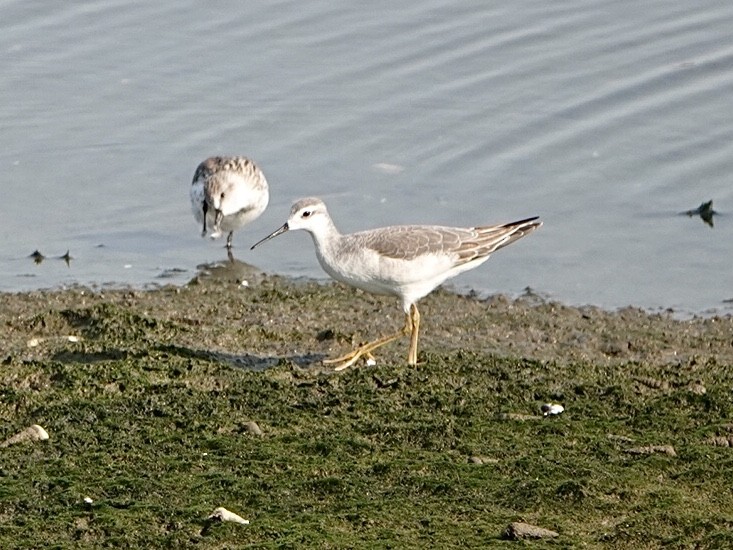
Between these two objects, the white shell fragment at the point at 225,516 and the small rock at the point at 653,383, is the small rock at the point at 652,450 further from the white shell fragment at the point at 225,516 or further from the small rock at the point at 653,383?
the white shell fragment at the point at 225,516

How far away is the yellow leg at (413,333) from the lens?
26.9 feet

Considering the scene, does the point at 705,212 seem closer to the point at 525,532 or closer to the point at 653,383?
the point at 653,383

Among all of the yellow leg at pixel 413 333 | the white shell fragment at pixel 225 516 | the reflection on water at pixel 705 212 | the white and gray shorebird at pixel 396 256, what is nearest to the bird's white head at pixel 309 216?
the white and gray shorebird at pixel 396 256

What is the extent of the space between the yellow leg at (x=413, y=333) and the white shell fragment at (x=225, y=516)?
8.79ft

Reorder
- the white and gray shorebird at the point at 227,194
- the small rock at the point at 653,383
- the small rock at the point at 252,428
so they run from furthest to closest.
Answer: the white and gray shorebird at the point at 227,194 < the small rock at the point at 653,383 < the small rock at the point at 252,428

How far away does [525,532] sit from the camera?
5363 mm

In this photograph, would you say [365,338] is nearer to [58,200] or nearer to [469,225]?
[469,225]

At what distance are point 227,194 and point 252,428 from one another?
492cm

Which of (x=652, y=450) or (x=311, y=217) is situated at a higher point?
(x=311, y=217)

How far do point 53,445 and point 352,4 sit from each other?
1055 centimetres

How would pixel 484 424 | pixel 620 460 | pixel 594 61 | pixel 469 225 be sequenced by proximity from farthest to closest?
pixel 594 61 < pixel 469 225 < pixel 484 424 < pixel 620 460

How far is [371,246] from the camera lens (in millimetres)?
8398

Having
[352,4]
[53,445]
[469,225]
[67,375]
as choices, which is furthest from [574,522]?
[352,4]

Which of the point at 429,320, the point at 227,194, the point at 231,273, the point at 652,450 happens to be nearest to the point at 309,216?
the point at 429,320
